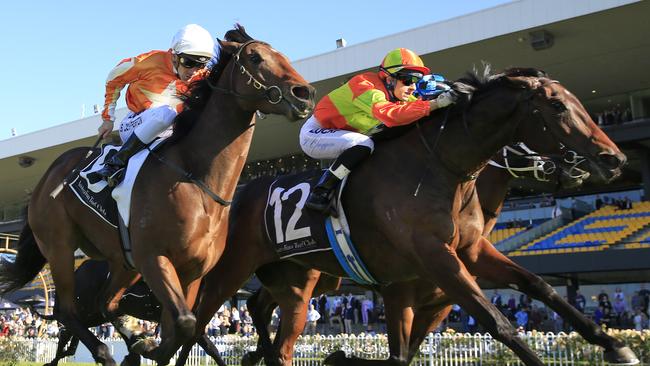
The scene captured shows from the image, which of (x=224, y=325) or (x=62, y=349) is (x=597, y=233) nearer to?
(x=224, y=325)

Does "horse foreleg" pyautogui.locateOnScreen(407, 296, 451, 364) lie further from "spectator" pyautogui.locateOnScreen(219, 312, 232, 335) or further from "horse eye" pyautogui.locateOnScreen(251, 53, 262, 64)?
"spectator" pyautogui.locateOnScreen(219, 312, 232, 335)

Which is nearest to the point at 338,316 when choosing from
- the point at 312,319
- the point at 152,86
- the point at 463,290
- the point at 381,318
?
the point at 381,318

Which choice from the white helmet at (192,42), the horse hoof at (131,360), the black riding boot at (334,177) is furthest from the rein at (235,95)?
the horse hoof at (131,360)

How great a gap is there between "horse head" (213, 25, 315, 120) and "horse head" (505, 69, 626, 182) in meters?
1.40

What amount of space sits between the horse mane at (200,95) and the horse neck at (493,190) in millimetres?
2384

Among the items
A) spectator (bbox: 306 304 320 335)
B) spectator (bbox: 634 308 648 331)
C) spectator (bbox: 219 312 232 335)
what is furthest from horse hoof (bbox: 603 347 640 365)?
spectator (bbox: 219 312 232 335)

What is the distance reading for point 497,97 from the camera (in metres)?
4.62

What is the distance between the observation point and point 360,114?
5340mm

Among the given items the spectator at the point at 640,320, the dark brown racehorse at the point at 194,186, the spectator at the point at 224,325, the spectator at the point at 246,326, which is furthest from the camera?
the spectator at the point at 246,326

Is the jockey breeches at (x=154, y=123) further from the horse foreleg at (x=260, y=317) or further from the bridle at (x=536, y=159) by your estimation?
the horse foreleg at (x=260, y=317)

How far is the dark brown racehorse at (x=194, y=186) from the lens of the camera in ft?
14.5

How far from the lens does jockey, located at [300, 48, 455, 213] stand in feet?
16.2

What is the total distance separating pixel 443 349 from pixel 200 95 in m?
→ 8.55

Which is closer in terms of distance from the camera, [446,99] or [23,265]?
[446,99]
